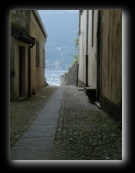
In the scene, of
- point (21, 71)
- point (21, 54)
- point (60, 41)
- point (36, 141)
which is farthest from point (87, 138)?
point (60, 41)

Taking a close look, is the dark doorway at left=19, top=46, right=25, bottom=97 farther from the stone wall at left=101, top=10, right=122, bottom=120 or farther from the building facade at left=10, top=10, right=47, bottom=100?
the stone wall at left=101, top=10, right=122, bottom=120

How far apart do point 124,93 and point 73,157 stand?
4.17ft

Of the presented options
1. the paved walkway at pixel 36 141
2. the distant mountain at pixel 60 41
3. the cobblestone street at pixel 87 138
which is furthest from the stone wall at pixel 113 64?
the distant mountain at pixel 60 41

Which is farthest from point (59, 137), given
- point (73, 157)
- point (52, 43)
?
point (52, 43)

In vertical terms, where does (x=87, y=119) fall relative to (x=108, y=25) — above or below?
below

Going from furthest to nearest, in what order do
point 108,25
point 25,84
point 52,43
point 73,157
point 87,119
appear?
point 52,43
point 25,84
point 108,25
point 87,119
point 73,157

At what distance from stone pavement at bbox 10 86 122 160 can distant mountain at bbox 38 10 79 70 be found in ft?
271

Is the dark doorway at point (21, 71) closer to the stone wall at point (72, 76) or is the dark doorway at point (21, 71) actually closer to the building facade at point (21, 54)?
the building facade at point (21, 54)

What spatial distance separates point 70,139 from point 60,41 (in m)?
109

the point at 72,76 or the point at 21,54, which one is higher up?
the point at 21,54

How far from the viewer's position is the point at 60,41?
11556 centimetres

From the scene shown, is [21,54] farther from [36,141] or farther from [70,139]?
[36,141]
